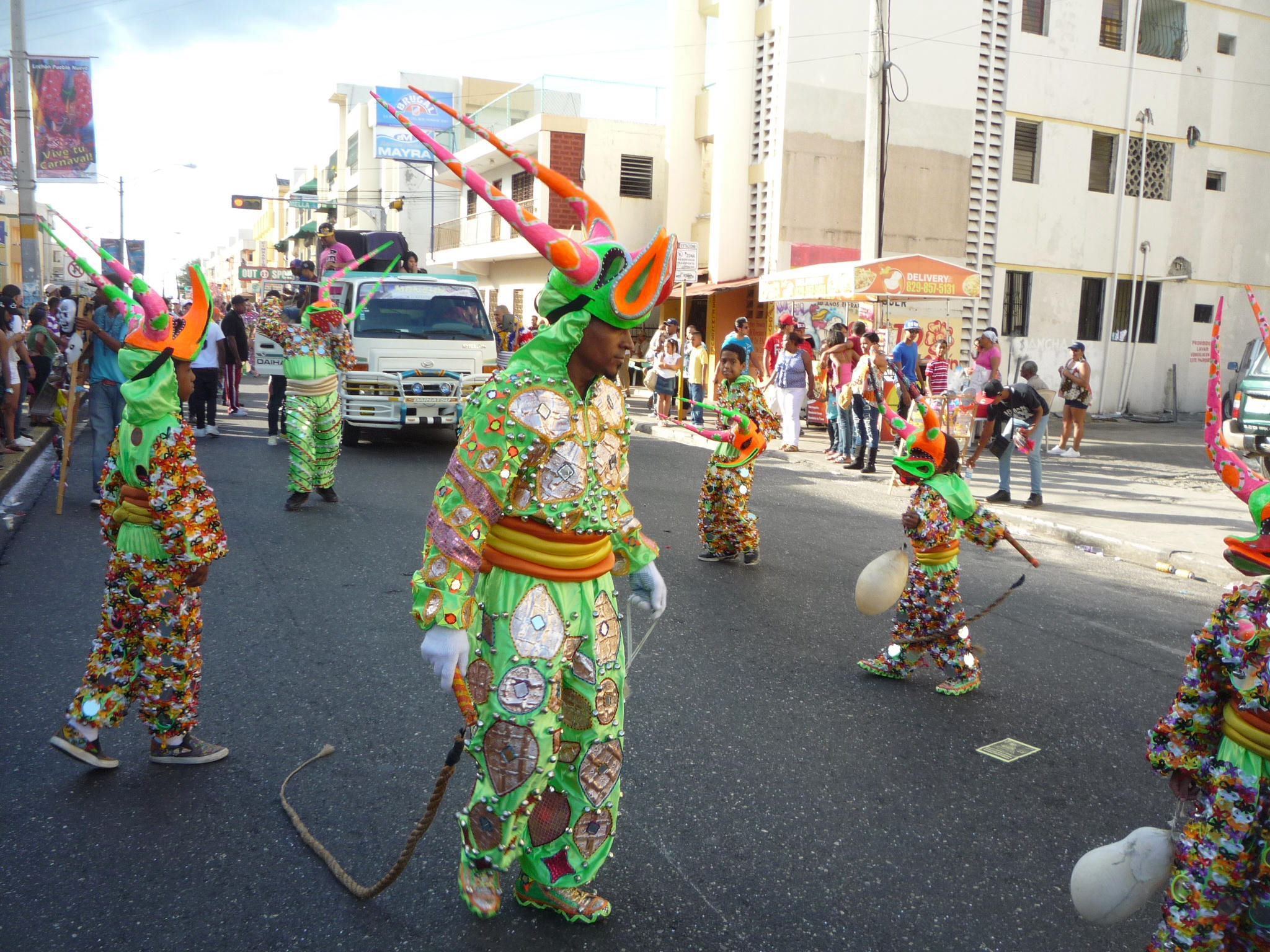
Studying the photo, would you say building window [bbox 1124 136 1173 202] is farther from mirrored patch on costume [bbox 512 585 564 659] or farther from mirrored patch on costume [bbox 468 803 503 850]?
mirrored patch on costume [bbox 468 803 503 850]

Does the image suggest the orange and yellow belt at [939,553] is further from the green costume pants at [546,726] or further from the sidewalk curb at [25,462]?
the sidewalk curb at [25,462]

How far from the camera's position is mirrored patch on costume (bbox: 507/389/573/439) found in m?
2.79

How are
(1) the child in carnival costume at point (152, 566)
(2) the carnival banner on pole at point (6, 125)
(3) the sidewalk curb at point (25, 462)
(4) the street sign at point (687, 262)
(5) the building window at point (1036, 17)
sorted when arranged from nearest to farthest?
(1) the child in carnival costume at point (152, 566)
(3) the sidewalk curb at point (25, 462)
(2) the carnival banner on pole at point (6, 125)
(4) the street sign at point (687, 262)
(5) the building window at point (1036, 17)

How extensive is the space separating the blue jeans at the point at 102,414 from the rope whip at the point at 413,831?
6.84m

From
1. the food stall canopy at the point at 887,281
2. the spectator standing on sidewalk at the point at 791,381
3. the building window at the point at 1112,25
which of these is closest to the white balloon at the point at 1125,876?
the spectator standing on sidewalk at the point at 791,381

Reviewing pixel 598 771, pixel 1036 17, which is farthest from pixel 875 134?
pixel 598 771

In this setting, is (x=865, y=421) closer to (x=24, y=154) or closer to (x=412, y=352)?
(x=412, y=352)

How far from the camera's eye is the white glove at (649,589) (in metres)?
3.33

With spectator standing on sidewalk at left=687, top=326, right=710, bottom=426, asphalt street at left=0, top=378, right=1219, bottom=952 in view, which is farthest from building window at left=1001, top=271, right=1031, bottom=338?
asphalt street at left=0, top=378, right=1219, bottom=952

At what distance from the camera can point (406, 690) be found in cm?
496

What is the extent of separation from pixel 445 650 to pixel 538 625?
28cm

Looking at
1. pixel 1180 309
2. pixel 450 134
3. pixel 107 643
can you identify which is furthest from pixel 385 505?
pixel 450 134

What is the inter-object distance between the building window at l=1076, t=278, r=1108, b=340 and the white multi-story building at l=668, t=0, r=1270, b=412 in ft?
0.14

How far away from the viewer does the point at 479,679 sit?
288 cm
